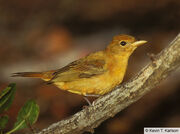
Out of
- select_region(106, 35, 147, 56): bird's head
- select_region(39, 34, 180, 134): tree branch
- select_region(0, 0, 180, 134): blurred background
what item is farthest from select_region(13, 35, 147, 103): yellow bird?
select_region(0, 0, 180, 134): blurred background

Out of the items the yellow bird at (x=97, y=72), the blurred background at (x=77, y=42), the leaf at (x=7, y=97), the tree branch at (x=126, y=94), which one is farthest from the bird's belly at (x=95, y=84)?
the blurred background at (x=77, y=42)

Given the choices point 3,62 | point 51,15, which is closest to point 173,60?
point 3,62

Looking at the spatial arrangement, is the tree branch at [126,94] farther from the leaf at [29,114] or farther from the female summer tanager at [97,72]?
the female summer tanager at [97,72]

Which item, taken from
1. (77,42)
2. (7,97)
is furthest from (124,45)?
(77,42)

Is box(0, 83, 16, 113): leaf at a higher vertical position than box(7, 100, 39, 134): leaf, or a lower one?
higher

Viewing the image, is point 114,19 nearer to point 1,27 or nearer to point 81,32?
point 81,32

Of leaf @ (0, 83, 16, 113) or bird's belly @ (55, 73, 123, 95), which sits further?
bird's belly @ (55, 73, 123, 95)

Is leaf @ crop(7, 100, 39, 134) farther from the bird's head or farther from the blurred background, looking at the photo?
the blurred background

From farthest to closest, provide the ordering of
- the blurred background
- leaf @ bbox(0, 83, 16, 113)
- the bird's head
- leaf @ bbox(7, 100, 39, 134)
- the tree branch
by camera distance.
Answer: the blurred background → the bird's head → leaf @ bbox(7, 100, 39, 134) → leaf @ bbox(0, 83, 16, 113) → the tree branch
